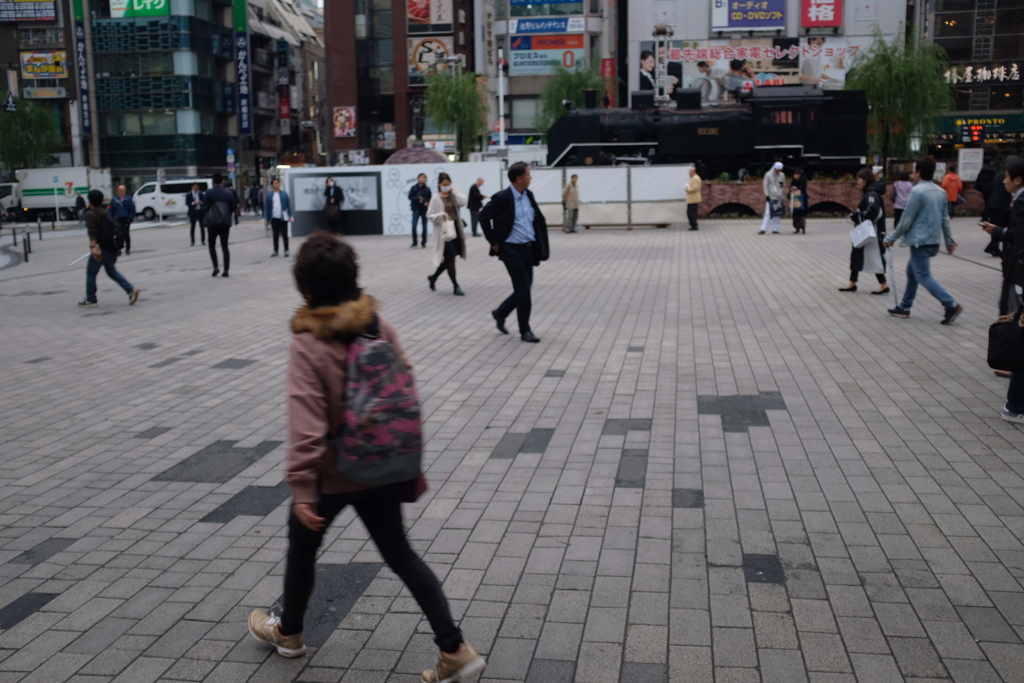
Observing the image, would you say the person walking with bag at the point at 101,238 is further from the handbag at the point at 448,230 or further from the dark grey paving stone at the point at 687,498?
the dark grey paving stone at the point at 687,498

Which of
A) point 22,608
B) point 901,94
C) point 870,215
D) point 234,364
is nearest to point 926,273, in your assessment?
point 870,215

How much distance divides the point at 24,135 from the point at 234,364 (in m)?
55.5

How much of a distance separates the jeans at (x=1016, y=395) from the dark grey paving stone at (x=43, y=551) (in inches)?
221

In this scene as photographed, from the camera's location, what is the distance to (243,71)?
225 ft

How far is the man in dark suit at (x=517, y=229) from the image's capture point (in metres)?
9.44

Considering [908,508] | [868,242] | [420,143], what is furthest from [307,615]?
[420,143]

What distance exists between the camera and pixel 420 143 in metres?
68.5

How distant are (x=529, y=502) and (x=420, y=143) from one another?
214 feet

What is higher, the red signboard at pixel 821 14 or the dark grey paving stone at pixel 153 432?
the red signboard at pixel 821 14

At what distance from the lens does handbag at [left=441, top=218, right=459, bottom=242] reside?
42.6ft

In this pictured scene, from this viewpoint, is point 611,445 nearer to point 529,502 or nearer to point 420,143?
point 529,502

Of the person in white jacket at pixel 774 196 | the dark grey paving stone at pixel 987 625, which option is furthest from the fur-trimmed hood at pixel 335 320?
the person in white jacket at pixel 774 196

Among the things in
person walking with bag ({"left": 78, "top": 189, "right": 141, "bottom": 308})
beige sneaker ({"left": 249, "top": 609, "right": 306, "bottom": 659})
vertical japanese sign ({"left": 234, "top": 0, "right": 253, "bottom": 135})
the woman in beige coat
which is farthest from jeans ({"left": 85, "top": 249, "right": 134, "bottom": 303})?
vertical japanese sign ({"left": 234, "top": 0, "right": 253, "bottom": 135})

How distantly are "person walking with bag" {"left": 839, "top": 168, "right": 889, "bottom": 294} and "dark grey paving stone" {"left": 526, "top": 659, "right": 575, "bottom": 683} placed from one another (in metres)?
10.0
